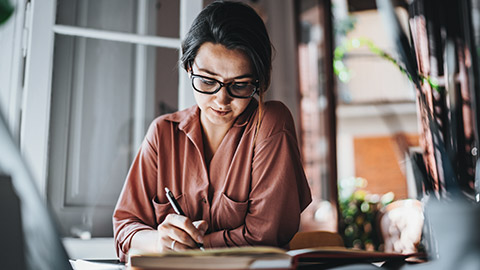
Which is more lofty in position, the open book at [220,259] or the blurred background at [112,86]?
the blurred background at [112,86]

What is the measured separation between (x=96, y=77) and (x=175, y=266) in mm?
935

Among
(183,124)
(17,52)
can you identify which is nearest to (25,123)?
(17,52)

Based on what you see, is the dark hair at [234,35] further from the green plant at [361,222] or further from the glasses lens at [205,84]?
the green plant at [361,222]

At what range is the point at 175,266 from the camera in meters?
0.57

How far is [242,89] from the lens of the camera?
38.4 inches

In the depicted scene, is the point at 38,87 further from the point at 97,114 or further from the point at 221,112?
the point at 221,112

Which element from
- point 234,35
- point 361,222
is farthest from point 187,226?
point 361,222

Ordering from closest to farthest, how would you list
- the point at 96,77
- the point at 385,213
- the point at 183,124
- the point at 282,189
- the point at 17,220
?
the point at 17,220 → the point at 282,189 → the point at 183,124 → the point at 96,77 → the point at 385,213

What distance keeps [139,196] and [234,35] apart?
16.8 inches

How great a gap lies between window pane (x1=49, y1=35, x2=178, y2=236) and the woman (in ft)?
1.13

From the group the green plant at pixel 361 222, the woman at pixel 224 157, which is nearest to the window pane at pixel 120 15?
the woman at pixel 224 157

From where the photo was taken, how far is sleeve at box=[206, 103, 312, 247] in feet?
3.01

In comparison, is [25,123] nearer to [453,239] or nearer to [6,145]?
[6,145]

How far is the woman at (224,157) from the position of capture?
3.09 feet
